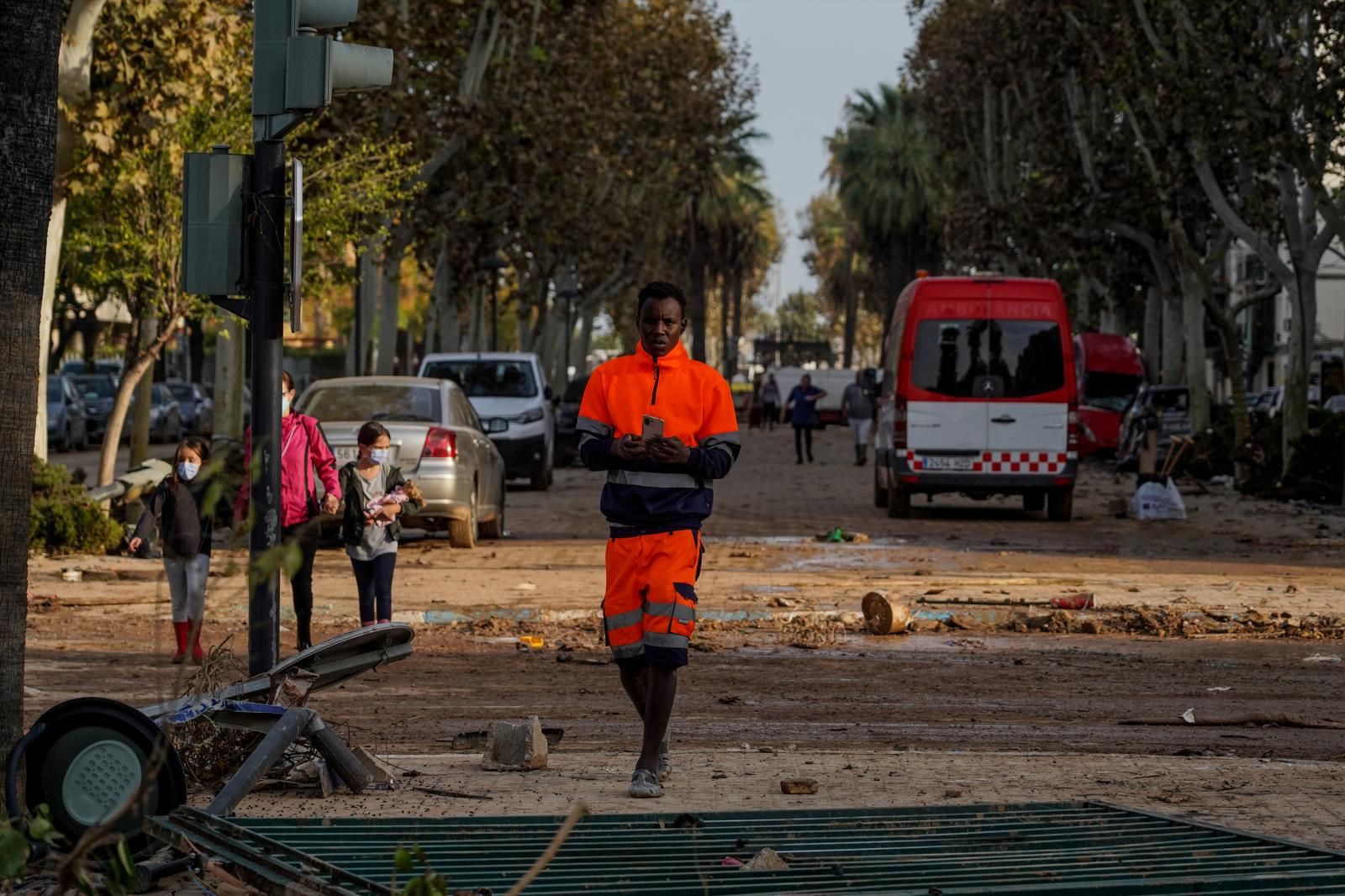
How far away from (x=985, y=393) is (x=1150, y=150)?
13.6 meters

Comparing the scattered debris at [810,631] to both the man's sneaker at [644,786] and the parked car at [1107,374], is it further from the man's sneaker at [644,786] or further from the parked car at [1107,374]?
the parked car at [1107,374]

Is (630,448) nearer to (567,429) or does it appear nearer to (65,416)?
(567,429)

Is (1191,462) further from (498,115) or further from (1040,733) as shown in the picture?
(1040,733)

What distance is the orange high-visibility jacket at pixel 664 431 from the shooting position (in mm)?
7141

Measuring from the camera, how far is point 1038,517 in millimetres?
25031

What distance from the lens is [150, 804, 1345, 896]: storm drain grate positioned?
5523 millimetres

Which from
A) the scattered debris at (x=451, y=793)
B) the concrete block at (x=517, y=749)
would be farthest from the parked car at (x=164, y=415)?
the scattered debris at (x=451, y=793)

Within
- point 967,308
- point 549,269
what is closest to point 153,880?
point 967,308

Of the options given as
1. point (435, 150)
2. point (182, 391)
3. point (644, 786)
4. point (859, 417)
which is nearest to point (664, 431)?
point (644, 786)

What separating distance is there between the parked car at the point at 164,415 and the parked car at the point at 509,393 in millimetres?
22857

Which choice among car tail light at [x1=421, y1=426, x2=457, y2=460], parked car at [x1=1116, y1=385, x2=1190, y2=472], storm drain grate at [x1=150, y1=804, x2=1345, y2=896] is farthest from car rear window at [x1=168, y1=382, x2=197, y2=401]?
storm drain grate at [x1=150, y1=804, x2=1345, y2=896]

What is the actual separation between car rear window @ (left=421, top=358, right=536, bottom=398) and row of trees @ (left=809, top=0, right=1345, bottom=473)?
402 inches

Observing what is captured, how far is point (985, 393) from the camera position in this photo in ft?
77.8

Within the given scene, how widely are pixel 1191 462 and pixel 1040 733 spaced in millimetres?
26064
